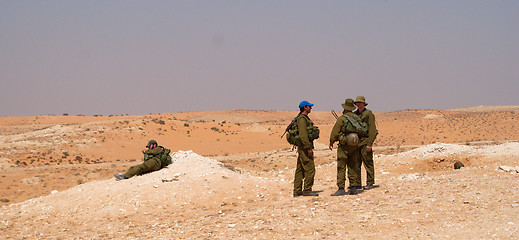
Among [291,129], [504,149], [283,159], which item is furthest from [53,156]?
[504,149]

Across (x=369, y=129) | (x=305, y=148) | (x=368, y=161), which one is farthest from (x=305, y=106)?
(x=368, y=161)

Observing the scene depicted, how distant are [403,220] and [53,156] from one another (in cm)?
2656

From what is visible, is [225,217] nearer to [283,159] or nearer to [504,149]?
[504,149]

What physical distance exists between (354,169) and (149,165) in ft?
19.5

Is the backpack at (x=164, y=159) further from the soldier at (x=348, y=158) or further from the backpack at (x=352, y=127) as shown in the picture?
the backpack at (x=352, y=127)

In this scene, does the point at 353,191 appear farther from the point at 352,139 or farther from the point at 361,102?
the point at 361,102

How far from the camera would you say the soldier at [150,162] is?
40.4 feet

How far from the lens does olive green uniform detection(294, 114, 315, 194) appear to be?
29.2ft

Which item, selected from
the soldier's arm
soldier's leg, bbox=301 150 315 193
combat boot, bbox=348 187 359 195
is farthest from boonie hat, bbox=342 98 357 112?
combat boot, bbox=348 187 359 195

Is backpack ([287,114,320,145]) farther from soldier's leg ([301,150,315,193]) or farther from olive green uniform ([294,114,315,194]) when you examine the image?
soldier's leg ([301,150,315,193])

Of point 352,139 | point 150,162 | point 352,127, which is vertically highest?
point 352,127

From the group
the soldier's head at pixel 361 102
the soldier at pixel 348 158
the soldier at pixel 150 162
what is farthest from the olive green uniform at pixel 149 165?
the soldier's head at pixel 361 102

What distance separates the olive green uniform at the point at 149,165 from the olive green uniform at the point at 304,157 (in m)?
4.69

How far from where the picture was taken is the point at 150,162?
12375mm
